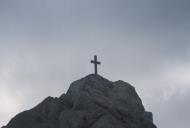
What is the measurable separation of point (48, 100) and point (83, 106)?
484cm

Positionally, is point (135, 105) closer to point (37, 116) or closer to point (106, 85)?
point (106, 85)

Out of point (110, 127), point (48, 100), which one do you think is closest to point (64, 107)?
point (48, 100)

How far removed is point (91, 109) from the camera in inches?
2472

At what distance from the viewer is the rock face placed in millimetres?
61125

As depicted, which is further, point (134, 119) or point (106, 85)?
point (106, 85)

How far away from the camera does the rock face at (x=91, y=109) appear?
6112cm

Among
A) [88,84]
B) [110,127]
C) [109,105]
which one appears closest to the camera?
[110,127]

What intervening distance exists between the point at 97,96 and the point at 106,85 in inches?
226

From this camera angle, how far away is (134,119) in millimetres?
64625

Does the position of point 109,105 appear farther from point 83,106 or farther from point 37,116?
point 37,116

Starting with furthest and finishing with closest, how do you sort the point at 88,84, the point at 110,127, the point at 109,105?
the point at 88,84 < the point at 109,105 < the point at 110,127

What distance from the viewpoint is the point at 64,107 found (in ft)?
213

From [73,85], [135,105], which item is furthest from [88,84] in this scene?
[135,105]

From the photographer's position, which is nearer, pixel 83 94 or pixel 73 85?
pixel 83 94
